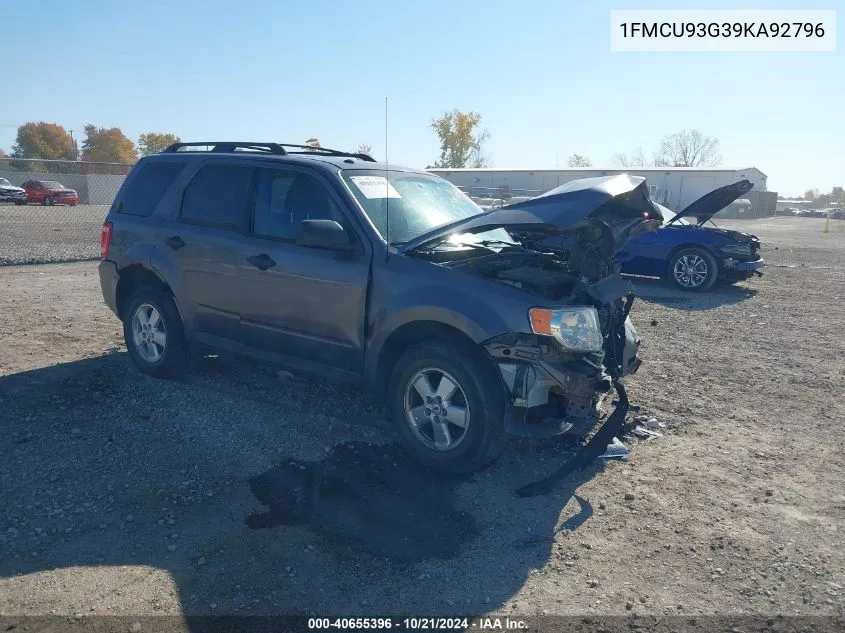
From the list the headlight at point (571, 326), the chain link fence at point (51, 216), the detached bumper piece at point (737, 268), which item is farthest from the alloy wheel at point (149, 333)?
the detached bumper piece at point (737, 268)

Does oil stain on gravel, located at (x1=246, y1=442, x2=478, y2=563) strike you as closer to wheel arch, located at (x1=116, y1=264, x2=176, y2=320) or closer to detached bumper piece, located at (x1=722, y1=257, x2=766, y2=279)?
wheel arch, located at (x1=116, y1=264, x2=176, y2=320)

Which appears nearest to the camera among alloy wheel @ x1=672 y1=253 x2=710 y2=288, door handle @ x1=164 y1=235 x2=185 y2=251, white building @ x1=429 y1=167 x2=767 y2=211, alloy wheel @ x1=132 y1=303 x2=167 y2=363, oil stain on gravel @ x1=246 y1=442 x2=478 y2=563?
oil stain on gravel @ x1=246 y1=442 x2=478 y2=563

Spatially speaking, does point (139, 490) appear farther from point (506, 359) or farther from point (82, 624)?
point (506, 359)

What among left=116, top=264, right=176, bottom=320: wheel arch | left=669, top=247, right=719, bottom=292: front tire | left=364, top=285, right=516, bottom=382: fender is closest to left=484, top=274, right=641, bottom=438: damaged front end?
left=364, top=285, right=516, bottom=382: fender

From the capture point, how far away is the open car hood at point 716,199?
33.0ft

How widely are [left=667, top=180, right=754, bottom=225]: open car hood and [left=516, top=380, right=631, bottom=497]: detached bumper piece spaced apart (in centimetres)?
643

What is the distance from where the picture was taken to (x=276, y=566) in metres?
3.27

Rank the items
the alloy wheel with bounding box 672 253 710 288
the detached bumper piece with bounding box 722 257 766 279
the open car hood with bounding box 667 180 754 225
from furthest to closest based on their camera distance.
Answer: the alloy wheel with bounding box 672 253 710 288 → the detached bumper piece with bounding box 722 257 766 279 → the open car hood with bounding box 667 180 754 225

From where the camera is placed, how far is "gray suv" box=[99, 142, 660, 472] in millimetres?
4062

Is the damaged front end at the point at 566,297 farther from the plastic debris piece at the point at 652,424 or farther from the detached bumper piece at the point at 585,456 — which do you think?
the plastic debris piece at the point at 652,424

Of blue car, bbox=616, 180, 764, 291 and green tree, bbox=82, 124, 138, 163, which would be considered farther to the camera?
green tree, bbox=82, 124, 138, 163

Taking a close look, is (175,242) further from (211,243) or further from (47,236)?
(47,236)

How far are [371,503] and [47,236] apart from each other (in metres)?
18.7

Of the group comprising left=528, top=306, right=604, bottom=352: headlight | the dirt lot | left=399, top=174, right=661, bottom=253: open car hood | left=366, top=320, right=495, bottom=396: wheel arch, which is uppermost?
left=399, top=174, right=661, bottom=253: open car hood
